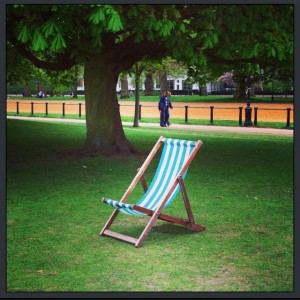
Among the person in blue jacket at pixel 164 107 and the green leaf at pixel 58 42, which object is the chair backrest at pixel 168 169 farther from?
the person in blue jacket at pixel 164 107

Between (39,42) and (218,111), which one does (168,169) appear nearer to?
(39,42)

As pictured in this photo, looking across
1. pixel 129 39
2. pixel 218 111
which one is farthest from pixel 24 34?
pixel 218 111

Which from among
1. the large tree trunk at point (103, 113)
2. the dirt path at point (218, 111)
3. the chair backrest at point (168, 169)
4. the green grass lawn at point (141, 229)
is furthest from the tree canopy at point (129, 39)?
the dirt path at point (218, 111)

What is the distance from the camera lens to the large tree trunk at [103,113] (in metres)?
15.4

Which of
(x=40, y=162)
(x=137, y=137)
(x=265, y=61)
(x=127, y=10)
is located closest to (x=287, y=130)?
(x=137, y=137)

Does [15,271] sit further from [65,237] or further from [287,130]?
[287,130]

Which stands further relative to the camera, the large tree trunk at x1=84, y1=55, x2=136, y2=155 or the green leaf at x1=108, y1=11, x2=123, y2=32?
the large tree trunk at x1=84, y1=55, x2=136, y2=155

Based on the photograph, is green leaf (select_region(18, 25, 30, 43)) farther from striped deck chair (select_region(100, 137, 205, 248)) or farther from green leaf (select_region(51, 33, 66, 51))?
striped deck chair (select_region(100, 137, 205, 248))

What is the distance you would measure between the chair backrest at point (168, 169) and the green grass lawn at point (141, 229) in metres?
0.45

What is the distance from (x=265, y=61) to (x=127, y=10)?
5406 millimetres

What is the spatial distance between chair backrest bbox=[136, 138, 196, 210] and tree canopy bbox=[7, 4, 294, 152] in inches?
79.5

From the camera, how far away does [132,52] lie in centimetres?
1527

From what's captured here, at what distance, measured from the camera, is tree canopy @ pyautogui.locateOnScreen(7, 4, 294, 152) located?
1029cm

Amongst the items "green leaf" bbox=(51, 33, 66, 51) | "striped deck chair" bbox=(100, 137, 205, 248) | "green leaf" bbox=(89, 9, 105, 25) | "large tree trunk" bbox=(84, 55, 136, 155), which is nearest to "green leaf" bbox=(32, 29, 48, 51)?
"green leaf" bbox=(51, 33, 66, 51)
